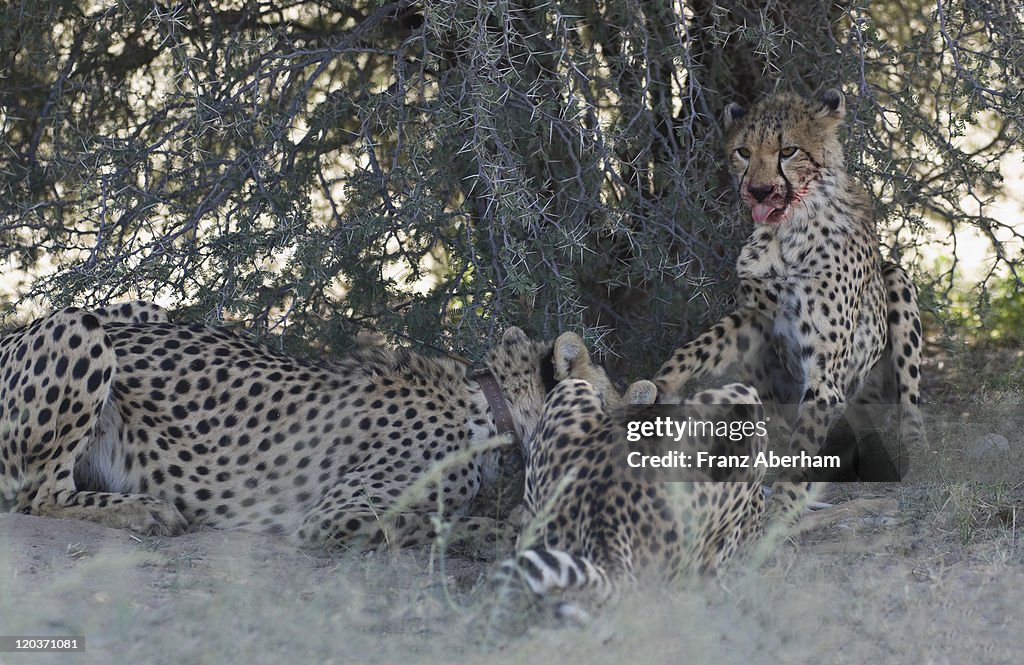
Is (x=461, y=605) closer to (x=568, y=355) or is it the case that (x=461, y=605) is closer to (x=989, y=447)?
(x=568, y=355)

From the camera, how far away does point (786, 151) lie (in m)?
4.91

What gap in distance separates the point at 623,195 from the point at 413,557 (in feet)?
7.39

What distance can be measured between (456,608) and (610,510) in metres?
0.56

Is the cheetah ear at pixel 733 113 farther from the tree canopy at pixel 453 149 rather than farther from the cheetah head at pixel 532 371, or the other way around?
the cheetah head at pixel 532 371

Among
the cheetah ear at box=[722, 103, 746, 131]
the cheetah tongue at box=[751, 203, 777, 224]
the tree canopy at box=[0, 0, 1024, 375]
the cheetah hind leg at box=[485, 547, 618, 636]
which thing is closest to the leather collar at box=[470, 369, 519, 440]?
the tree canopy at box=[0, 0, 1024, 375]

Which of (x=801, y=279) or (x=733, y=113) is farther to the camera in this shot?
(x=733, y=113)

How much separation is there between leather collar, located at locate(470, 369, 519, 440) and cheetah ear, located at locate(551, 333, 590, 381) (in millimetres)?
239

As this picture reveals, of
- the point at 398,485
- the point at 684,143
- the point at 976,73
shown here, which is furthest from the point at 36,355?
the point at 976,73

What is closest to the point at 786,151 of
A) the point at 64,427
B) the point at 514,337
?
the point at 514,337

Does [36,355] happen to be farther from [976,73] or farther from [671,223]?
[976,73]

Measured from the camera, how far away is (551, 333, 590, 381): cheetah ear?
4.16 m

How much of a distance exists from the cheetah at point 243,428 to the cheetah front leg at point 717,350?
502mm

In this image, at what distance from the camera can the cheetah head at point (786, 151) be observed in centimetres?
489

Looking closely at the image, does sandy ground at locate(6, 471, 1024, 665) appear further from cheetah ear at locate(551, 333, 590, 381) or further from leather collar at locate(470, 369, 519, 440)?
cheetah ear at locate(551, 333, 590, 381)
